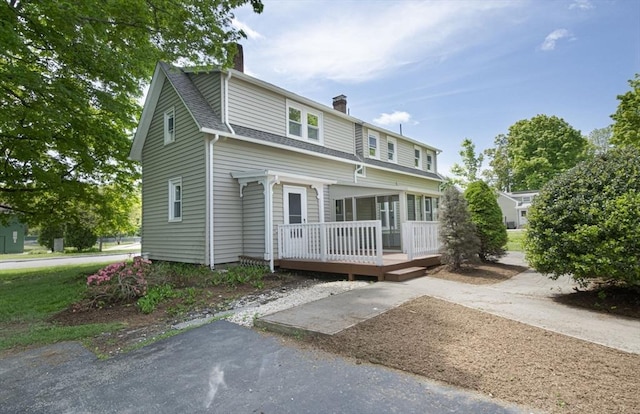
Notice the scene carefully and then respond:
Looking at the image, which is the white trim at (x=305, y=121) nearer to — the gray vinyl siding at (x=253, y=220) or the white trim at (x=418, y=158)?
the gray vinyl siding at (x=253, y=220)

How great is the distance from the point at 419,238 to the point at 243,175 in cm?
582

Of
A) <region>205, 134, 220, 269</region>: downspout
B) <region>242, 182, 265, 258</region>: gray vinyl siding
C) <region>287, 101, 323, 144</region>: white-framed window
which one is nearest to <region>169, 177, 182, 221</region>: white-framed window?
<region>205, 134, 220, 269</region>: downspout

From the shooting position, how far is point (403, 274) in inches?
324

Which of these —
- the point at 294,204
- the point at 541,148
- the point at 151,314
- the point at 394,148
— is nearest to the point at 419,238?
the point at 294,204

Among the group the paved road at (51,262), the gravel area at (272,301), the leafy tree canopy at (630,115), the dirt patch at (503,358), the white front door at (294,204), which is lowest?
the paved road at (51,262)

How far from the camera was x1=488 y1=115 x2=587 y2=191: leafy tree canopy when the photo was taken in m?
41.6

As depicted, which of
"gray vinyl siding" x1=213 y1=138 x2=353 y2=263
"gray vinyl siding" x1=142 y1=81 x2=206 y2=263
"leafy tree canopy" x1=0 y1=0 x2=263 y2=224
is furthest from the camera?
"gray vinyl siding" x1=142 y1=81 x2=206 y2=263

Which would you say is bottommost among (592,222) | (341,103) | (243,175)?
(592,222)

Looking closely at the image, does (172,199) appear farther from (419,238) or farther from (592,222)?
(592,222)

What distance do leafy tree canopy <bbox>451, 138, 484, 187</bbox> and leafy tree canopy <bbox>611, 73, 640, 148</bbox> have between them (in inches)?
374

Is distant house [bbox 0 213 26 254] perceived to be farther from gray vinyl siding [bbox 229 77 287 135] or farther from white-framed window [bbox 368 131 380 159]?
white-framed window [bbox 368 131 380 159]

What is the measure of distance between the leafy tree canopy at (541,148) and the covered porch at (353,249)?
38298 millimetres

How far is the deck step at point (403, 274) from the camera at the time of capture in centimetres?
812

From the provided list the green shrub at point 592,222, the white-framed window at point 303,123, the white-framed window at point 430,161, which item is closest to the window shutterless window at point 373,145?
the white-framed window at point 303,123
